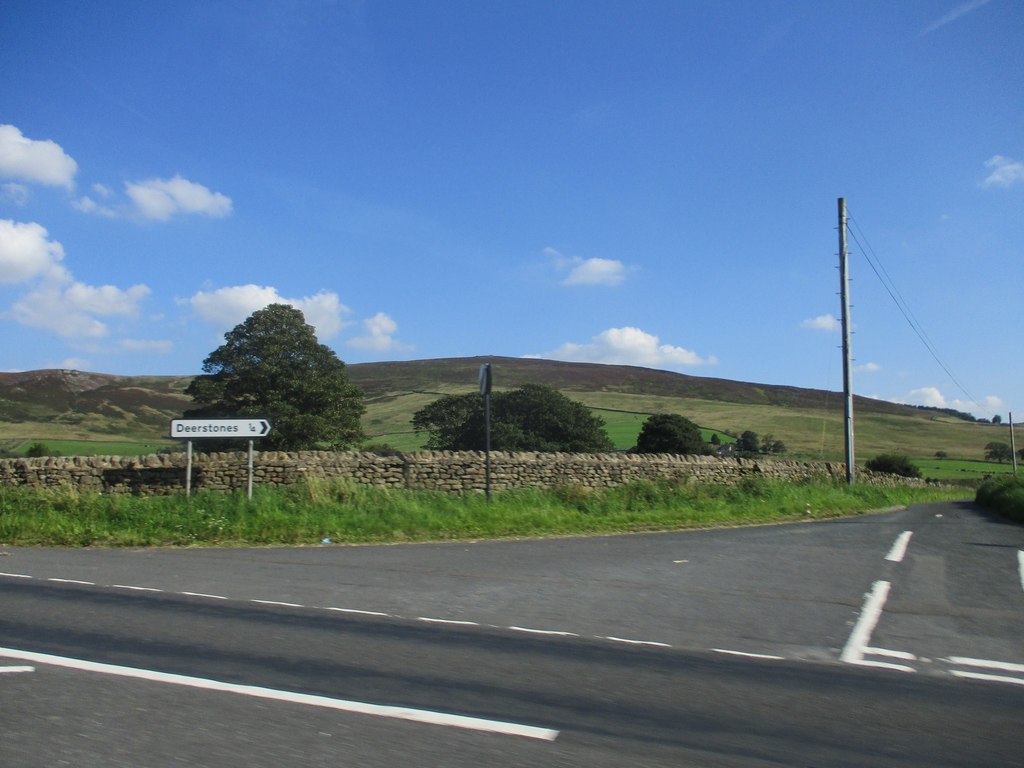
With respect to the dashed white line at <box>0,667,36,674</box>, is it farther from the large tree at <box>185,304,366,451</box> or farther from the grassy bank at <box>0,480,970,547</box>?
the large tree at <box>185,304,366,451</box>

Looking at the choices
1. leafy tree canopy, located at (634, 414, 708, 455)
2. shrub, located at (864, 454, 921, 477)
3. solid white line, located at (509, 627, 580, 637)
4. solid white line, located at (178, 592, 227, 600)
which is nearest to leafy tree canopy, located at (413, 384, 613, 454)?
leafy tree canopy, located at (634, 414, 708, 455)

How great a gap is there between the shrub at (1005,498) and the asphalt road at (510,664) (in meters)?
11.5

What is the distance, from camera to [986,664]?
5711 mm

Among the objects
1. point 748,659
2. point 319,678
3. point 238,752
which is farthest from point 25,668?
point 748,659

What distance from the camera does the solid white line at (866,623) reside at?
19.4 feet

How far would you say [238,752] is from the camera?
12.8ft

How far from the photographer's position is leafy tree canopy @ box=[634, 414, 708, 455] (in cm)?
4603

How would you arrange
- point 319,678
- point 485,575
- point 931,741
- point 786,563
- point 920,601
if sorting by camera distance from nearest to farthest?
point 931,741, point 319,678, point 920,601, point 485,575, point 786,563

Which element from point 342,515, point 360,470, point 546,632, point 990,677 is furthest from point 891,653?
point 360,470

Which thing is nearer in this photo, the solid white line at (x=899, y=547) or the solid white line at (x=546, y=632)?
the solid white line at (x=546, y=632)

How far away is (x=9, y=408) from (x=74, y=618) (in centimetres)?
5791

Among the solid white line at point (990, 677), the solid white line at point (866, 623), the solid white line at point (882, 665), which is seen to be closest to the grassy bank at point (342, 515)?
the solid white line at point (866, 623)

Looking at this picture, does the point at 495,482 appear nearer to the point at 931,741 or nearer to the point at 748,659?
the point at 748,659

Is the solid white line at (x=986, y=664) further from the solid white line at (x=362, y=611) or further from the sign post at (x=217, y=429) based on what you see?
the sign post at (x=217, y=429)
